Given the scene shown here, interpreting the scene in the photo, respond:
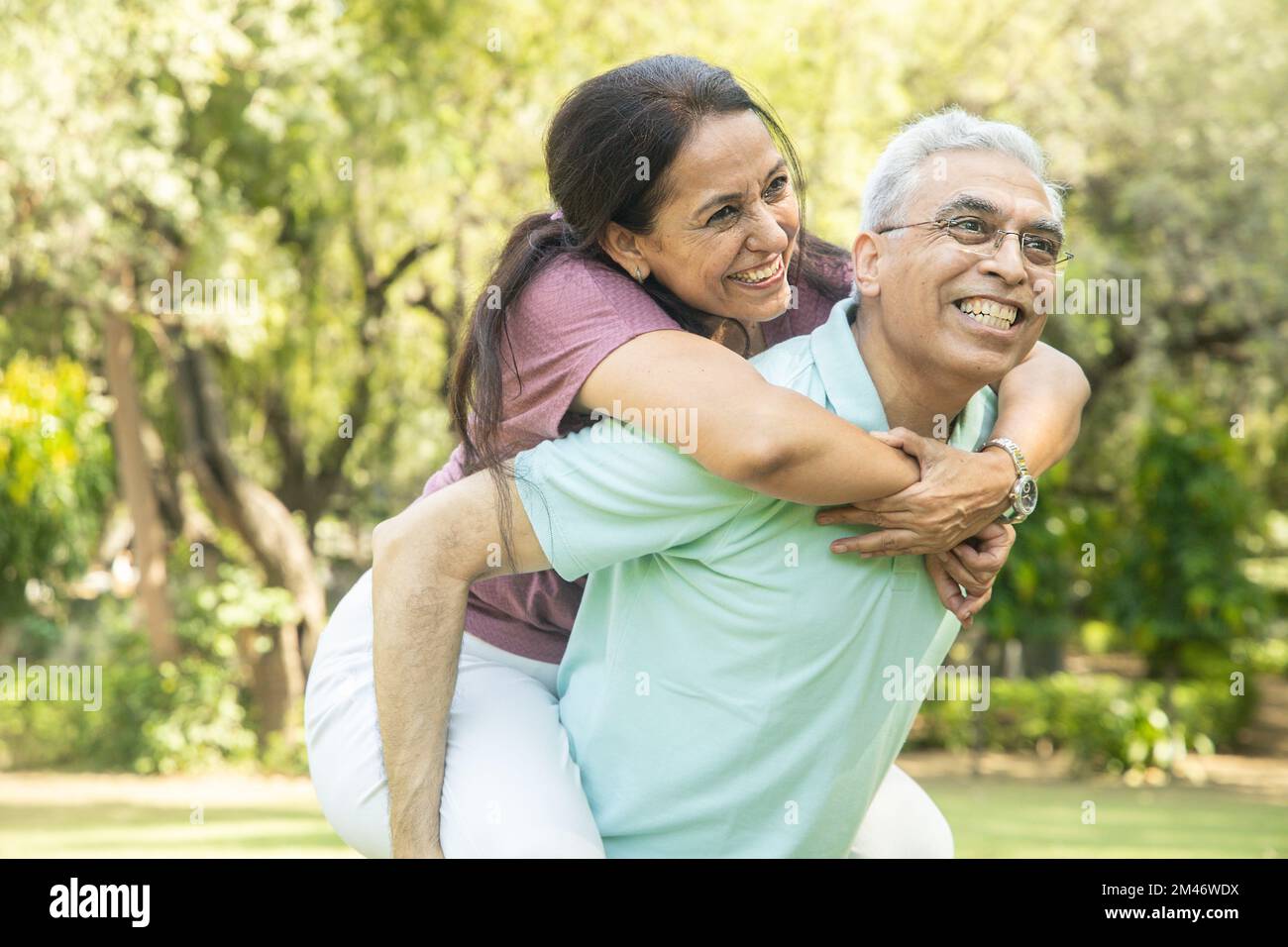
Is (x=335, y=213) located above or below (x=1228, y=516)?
above

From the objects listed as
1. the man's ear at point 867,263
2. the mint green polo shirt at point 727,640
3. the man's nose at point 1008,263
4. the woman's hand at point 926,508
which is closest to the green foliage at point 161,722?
the mint green polo shirt at point 727,640

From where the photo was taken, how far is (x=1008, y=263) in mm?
2330

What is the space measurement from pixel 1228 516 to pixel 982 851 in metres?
6.31

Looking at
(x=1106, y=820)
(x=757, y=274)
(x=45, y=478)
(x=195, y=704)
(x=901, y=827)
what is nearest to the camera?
(x=757, y=274)

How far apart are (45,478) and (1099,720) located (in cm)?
1130

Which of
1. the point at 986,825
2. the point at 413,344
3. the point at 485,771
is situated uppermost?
the point at 413,344

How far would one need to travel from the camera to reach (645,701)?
7.88 feet

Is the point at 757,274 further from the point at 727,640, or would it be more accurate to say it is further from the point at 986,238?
the point at 727,640

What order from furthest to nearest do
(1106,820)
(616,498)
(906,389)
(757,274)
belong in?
(1106,820), (757,274), (906,389), (616,498)

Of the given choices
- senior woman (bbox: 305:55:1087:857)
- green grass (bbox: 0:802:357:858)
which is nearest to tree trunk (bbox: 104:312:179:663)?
green grass (bbox: 0:802:357:858)

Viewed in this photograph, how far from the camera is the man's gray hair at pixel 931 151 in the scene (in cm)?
246

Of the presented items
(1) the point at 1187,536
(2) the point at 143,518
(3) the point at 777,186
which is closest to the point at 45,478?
(2) the point at 143,518

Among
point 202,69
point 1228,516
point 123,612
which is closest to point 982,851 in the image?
point 1228,516

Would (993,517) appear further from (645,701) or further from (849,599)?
(645,701)
